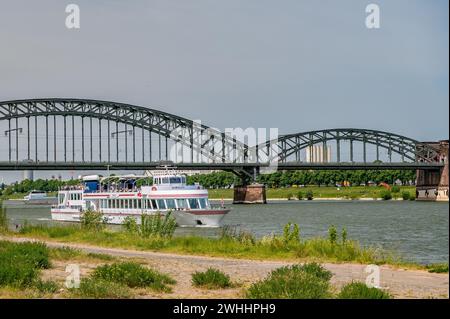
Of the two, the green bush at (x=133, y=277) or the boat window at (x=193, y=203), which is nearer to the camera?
the green bush at (x=133, y=277)

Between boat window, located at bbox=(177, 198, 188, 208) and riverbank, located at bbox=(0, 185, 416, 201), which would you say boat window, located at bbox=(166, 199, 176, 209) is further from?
riverbank, located at bbox=(0, 185, 416, 201)

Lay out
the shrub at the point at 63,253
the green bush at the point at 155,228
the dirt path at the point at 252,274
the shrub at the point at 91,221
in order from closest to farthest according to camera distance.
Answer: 1. the dirt path at the point at 252,274
2. the shrub at the point at 63,253
3. the green bush at the point at 155,228
4. the shrub at the point at 91,221

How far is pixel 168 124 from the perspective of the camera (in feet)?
535

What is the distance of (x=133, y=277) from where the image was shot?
1825cm

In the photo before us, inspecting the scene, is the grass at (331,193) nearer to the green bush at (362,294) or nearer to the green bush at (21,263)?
the green bush at (21,263)

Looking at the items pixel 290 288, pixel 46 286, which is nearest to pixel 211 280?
pixel 290 288

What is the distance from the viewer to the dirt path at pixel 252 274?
57.5 feet

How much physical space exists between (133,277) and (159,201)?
1614 inches

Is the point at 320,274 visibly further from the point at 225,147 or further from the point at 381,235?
the point at 225,147

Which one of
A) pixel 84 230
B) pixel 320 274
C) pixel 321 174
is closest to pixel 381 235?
pixel 84 230

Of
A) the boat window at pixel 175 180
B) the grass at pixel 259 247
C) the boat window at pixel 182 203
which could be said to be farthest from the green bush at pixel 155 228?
the boat window at pixel 175 180

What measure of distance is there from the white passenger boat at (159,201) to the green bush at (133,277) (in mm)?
32941
